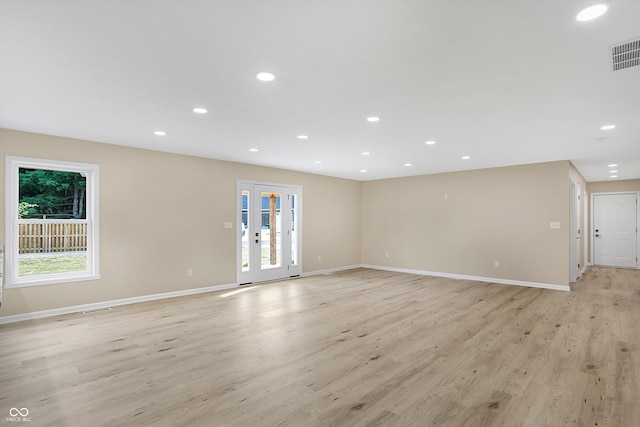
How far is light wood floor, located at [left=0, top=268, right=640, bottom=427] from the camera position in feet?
7.45

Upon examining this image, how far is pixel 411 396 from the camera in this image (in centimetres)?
249

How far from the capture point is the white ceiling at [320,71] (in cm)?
187

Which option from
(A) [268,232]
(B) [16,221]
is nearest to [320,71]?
(B) [16,221]

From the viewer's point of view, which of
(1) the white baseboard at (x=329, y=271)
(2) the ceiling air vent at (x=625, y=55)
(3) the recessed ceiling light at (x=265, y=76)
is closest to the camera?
(2) the ceiling air vent at (x=625, y=55)

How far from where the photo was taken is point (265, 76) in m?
2.66

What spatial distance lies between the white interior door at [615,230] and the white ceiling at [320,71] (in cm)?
580

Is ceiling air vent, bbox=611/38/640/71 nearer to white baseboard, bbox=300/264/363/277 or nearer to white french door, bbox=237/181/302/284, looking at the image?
white french door, bbox=237/181/302/284

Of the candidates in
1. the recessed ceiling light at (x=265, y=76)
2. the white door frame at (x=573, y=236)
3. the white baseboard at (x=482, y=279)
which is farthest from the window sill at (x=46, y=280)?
the white door frame at (x=573, y=236)

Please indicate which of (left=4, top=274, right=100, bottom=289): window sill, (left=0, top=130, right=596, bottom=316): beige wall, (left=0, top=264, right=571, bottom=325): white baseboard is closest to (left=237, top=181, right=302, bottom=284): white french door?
(left=0, top=130, right=596, bottom=316): beige wall

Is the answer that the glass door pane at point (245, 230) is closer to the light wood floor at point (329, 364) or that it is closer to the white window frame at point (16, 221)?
the light wood floor at point (329, 364)

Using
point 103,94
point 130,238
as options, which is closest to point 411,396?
point 103,94

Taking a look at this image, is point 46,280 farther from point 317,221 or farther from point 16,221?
point 317,221

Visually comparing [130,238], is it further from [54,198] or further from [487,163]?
[487,163]

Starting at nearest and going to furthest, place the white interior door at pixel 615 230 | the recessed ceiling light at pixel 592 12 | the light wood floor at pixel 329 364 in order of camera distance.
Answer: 1. the recessed ceiling light at pixel 592 12
2. the light wood floor at pixel 329 364
3. the white interior door at pixel 615 230
